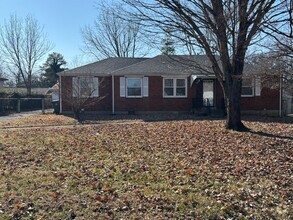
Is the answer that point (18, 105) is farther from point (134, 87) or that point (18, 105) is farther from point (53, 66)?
point (53, 66)

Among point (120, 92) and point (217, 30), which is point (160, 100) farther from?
point (217, 30)

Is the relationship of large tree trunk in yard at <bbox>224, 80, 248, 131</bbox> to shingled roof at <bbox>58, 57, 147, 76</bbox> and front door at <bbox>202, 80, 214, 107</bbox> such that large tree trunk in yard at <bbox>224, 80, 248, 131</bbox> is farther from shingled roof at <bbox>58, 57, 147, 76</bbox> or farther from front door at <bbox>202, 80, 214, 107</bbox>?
shingled roof at <bbox>58, 57, 147, 76</bbox>

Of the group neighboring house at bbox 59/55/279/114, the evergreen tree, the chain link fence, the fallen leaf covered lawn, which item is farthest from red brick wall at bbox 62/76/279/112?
the evergreen tree

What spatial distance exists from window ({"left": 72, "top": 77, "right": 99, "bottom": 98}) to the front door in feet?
27.3

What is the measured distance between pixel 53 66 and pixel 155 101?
135 ft

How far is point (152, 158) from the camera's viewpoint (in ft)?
26.0

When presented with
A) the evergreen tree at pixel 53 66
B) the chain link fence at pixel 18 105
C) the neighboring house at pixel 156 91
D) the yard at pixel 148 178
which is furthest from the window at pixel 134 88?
the evergreen tree at pixel 53 66

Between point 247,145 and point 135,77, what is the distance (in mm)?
14161

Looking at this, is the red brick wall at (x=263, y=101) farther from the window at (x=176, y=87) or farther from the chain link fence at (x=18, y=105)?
the chain link fence at (x=18, y=105)

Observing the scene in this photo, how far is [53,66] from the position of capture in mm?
58531

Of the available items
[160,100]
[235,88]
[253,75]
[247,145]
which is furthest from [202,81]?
[247,145]

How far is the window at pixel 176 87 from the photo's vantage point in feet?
74.8

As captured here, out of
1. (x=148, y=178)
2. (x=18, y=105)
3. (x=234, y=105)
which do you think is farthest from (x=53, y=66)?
(x=148, y=178)

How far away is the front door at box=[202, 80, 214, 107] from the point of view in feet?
76.8
